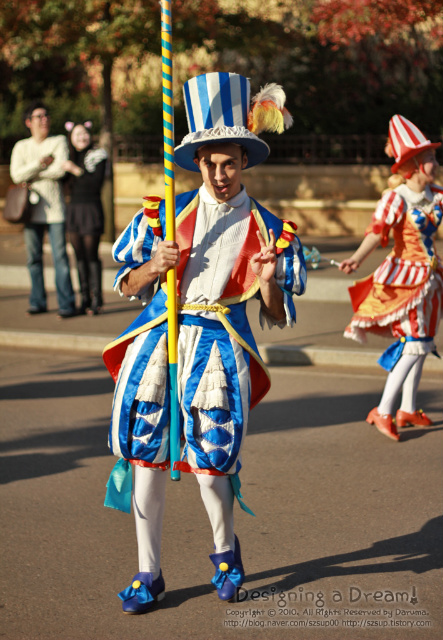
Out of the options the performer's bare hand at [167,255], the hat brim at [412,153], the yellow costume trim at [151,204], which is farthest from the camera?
the hat brim at [412,153]

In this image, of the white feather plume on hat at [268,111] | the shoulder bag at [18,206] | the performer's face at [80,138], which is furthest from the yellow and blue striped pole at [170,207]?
the shoulder bag at [18,206]

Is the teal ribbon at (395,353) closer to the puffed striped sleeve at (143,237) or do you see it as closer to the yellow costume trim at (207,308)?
the yellow costume trim at (207,308)

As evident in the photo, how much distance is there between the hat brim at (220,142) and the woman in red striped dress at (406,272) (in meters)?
2.49

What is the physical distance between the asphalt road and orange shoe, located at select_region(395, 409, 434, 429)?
8 centimetres

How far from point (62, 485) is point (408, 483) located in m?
1.98

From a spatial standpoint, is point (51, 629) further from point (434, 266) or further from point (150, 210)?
point (434, 266)

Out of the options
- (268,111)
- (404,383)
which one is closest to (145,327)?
(268,111)

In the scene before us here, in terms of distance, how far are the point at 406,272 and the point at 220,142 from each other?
316cm

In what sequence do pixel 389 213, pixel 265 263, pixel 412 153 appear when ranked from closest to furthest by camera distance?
pixel 265 263
pixel 412 153
pixel 389 213

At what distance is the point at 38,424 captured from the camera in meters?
6.91

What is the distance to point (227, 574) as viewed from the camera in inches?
159

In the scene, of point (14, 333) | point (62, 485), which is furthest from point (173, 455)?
point (14, 333)

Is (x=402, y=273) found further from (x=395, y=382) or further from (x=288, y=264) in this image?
(x=288, y=264)

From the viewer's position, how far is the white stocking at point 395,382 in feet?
21.6
